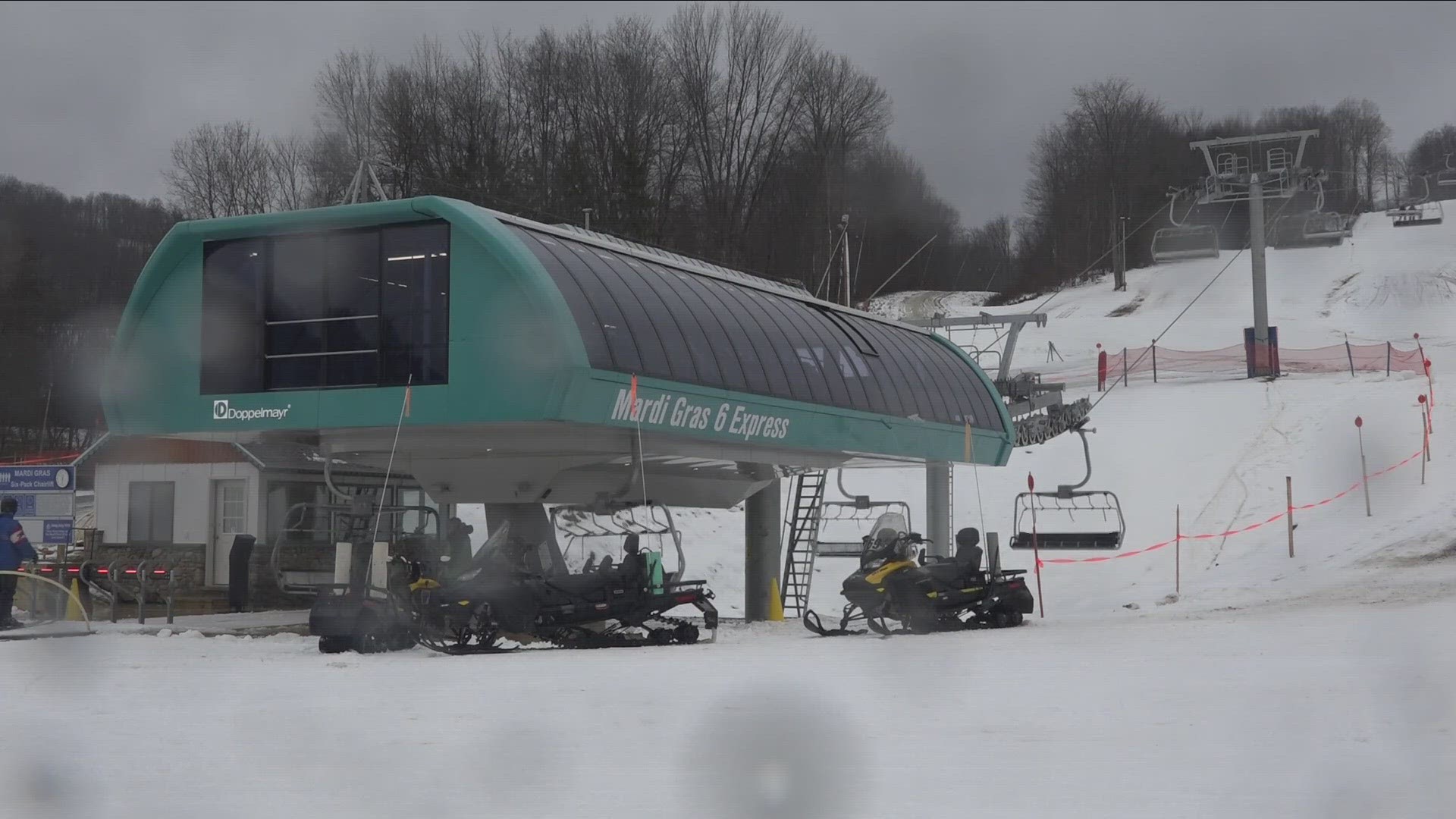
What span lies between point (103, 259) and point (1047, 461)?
33967mm

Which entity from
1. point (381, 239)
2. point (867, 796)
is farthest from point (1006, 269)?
point (867, 796)

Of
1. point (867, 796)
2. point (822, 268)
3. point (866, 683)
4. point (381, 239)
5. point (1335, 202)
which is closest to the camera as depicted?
point (867, 796)

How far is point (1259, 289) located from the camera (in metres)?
42.8

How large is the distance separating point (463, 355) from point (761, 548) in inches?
391

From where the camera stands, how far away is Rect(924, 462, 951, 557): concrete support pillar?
86.7 feet

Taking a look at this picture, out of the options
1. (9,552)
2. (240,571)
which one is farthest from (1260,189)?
(9,552)

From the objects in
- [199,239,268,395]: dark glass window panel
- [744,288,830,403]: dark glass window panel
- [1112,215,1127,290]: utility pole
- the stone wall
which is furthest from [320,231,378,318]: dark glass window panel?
[1112,215,1127,290]: utility pole

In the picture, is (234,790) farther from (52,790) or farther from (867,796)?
(867,796)

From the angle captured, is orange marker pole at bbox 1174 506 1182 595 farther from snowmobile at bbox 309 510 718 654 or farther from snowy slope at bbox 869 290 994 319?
snowy slope at bbox 869 290 994 319

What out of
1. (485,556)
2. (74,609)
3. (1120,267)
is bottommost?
(74,609)

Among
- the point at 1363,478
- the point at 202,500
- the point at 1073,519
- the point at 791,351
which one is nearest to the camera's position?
the point at 791,351

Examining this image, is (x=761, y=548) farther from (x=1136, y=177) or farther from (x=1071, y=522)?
(x=1136, y=177)

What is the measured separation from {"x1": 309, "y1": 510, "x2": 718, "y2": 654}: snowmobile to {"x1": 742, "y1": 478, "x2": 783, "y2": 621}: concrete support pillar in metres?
7.26

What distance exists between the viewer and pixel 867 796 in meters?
6.87
